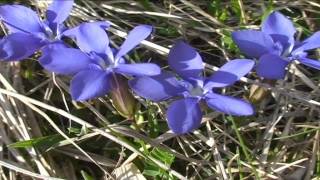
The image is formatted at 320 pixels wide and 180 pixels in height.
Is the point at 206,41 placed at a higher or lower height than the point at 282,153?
higher

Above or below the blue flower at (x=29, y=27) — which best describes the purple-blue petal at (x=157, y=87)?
below

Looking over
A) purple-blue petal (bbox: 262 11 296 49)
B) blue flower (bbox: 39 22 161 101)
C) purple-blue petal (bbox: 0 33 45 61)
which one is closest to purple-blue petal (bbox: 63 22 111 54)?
blue flower (bbox: 39 22 161 101)

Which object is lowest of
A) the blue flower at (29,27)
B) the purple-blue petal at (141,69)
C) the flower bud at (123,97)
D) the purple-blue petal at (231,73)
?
the flower bud at (123,97)

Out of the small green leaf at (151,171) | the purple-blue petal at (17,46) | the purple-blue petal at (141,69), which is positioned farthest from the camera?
the small green leaf at (151,171)

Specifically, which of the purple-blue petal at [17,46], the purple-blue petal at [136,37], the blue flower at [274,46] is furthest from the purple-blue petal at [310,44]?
the purple-blue petal at [17,46]

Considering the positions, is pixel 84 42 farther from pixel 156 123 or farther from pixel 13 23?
pixel 156 123

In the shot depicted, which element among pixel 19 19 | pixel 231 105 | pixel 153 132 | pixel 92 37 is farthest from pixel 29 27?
pixel 231 105

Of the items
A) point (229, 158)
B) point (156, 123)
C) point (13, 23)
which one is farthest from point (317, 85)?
point (13, 23)

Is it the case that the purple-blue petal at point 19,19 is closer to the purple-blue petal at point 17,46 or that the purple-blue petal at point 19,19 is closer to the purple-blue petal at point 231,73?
the purple-blue petal at point 17,46
